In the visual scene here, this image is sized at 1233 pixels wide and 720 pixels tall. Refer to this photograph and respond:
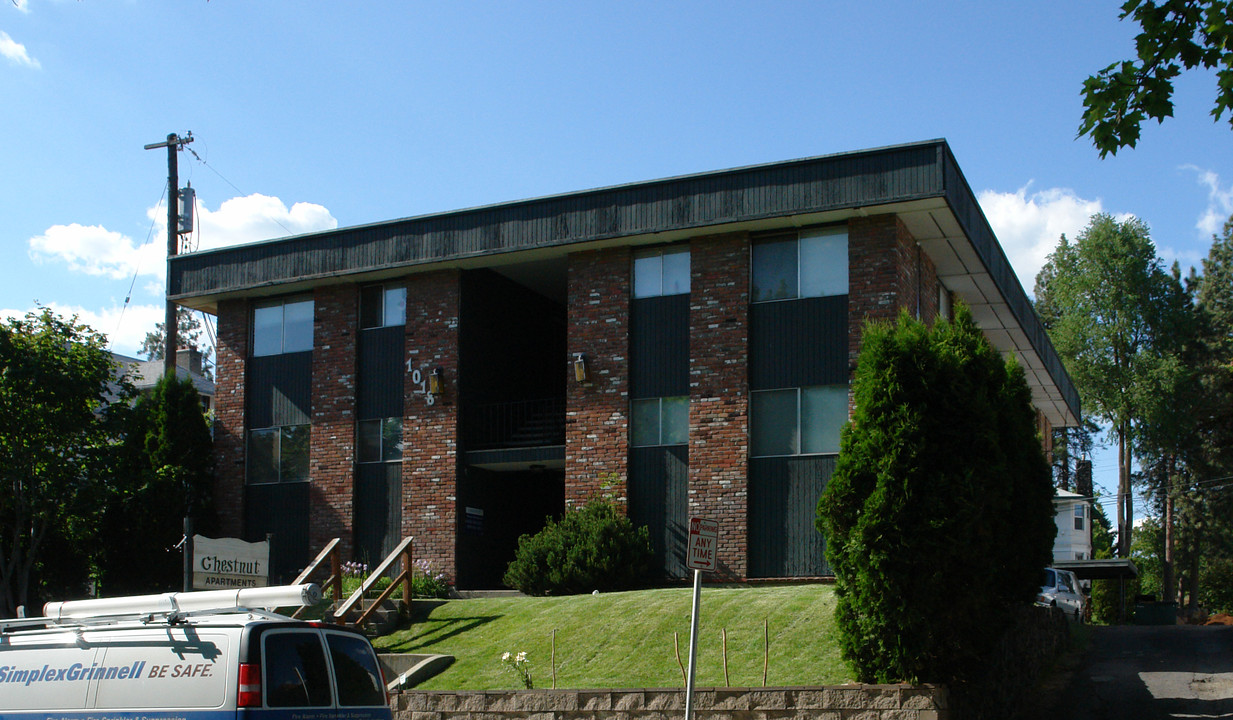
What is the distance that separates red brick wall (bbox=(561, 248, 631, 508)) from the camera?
22109 mm

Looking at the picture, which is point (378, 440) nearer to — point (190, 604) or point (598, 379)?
point (598, 379)

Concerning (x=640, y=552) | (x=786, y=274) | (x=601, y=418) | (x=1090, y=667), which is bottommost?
(x=1090, y=667)

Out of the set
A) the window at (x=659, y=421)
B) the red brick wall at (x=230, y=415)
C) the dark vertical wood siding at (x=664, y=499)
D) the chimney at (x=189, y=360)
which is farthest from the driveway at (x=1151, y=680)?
the chimney at (x=189, y=360)

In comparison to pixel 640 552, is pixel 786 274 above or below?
above

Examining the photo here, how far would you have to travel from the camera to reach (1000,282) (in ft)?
78.2

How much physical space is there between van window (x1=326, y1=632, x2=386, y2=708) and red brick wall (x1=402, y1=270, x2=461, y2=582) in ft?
42.9

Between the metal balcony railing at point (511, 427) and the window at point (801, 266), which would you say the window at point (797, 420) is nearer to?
the window at point (801, 266)

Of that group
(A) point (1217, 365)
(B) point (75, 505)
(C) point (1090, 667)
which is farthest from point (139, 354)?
(C) point (1090, 667)

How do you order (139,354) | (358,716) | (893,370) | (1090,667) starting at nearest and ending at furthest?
1. (358,716)
2. (893,370)
3. (1090,667)
4. (139,354)

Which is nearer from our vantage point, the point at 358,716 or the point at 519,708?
the point at 358,716

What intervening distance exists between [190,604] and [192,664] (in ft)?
3.92

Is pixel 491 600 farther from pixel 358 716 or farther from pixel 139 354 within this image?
pixel 139 354

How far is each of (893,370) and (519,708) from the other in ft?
18.6

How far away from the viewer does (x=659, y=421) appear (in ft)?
72.2
